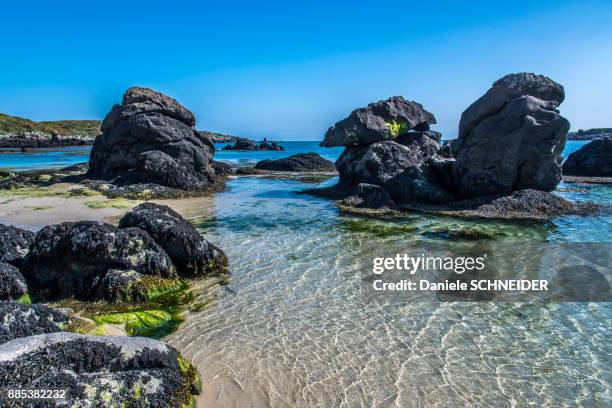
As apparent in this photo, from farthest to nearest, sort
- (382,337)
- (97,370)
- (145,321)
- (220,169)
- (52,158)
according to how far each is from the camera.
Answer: (52,158) → (220,169) → (145,321) → (382,337) → (97,370)

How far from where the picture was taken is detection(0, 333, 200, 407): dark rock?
3.88 metres

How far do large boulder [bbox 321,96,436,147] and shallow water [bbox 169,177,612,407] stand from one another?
1447cm

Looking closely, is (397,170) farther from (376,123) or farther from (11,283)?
(11,283)

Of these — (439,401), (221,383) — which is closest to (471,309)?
(439,401)

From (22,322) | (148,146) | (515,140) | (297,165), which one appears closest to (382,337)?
(22,322)

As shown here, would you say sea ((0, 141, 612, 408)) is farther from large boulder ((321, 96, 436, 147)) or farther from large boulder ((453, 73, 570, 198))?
large boulder ((321, 96, 436, 147))

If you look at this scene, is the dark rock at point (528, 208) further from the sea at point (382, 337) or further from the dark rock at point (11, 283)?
the dark rock at point (11, 283)

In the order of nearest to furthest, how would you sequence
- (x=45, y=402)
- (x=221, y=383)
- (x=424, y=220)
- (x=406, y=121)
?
1. (x=45, y=402)
2. (x=221, y=383)
3. (x=424, y=220)
4. (x=406, y=121)

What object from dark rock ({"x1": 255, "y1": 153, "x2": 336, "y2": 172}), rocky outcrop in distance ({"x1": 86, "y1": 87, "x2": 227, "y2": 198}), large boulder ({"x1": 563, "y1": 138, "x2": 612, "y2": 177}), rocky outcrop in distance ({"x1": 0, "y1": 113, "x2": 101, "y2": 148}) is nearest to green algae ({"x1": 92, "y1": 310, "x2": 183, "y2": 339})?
rocky outcrop in distance ({"x1": 86, "y1": 87, "x2": 227, "y2": 198})

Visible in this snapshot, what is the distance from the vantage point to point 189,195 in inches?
920

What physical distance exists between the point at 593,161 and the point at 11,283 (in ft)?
128

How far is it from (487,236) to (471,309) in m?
6.10

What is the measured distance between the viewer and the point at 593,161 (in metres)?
33.6

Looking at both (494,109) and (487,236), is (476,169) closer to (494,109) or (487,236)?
(494,109)
